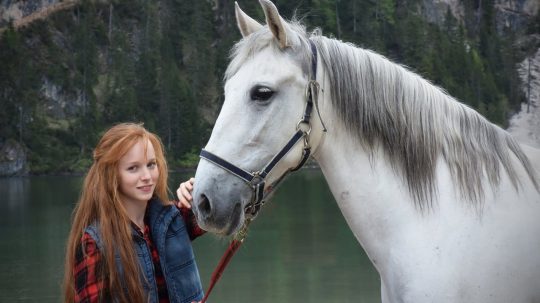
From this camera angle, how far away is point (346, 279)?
14.9 m

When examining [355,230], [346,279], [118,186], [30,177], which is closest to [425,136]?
[355,230]

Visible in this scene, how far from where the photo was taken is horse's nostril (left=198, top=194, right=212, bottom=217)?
302cm

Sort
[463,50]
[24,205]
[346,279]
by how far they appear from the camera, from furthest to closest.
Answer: [463,50]
[24,205]
[346,279]

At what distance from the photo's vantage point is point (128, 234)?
2.99 m

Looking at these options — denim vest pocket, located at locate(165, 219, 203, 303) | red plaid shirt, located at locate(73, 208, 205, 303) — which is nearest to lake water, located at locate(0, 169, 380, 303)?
denim vest pocket, located at locate(165, 219, 203, 303)

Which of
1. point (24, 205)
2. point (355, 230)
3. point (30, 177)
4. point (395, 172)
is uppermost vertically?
point (395, 172)

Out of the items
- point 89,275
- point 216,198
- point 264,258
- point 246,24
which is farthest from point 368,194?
point 264,258

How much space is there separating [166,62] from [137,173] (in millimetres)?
68911

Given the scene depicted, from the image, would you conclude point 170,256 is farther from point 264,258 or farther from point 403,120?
point 264,258

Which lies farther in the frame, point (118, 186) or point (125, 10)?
point (125, 10)

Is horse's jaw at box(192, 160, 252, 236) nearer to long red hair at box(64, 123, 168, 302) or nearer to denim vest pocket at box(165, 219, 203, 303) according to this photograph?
denim vest pocket at box(165, 219, 203, 303)

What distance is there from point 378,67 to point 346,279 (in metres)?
12.0

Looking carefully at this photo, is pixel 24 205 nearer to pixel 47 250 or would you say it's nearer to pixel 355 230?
pixel 47 250

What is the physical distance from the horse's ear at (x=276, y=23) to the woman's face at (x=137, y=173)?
2.17 ft
